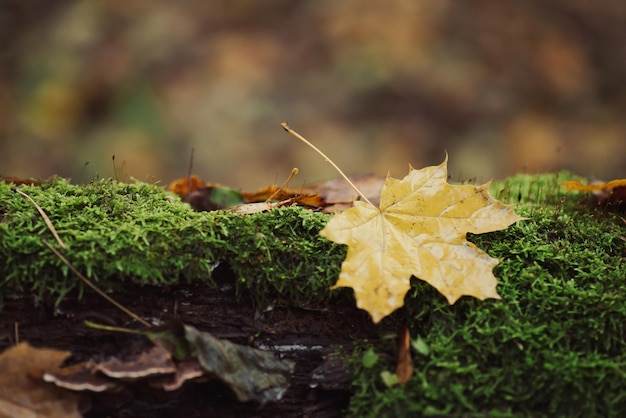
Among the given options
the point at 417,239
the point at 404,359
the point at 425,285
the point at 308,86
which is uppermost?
the point at 308,86

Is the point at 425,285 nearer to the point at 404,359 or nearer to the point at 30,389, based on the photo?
the point at 404,359

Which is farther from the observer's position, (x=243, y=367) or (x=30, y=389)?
(x=243, y=367)

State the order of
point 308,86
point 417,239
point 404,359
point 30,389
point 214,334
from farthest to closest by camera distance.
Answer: point 308,86 < point 417,239 < point 214,334 < point 404,359 < point 30,389

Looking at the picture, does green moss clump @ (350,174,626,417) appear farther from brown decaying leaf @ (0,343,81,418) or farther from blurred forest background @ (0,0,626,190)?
blurred forest background @ (0,0,626,190)

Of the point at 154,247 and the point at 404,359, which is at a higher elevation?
the point at 154,247

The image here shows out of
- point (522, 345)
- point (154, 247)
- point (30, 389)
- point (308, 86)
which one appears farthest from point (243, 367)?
point (308, 86)

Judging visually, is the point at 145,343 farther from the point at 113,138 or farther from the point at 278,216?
the point at 113,138

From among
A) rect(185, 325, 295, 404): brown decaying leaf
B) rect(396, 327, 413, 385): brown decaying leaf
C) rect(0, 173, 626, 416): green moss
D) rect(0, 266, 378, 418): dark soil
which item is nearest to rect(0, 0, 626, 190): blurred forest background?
rect(0, 173, 626, 416): green moss

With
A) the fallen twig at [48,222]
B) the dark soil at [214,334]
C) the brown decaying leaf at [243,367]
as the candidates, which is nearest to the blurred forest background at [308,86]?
the fallen twig at [48,222]
